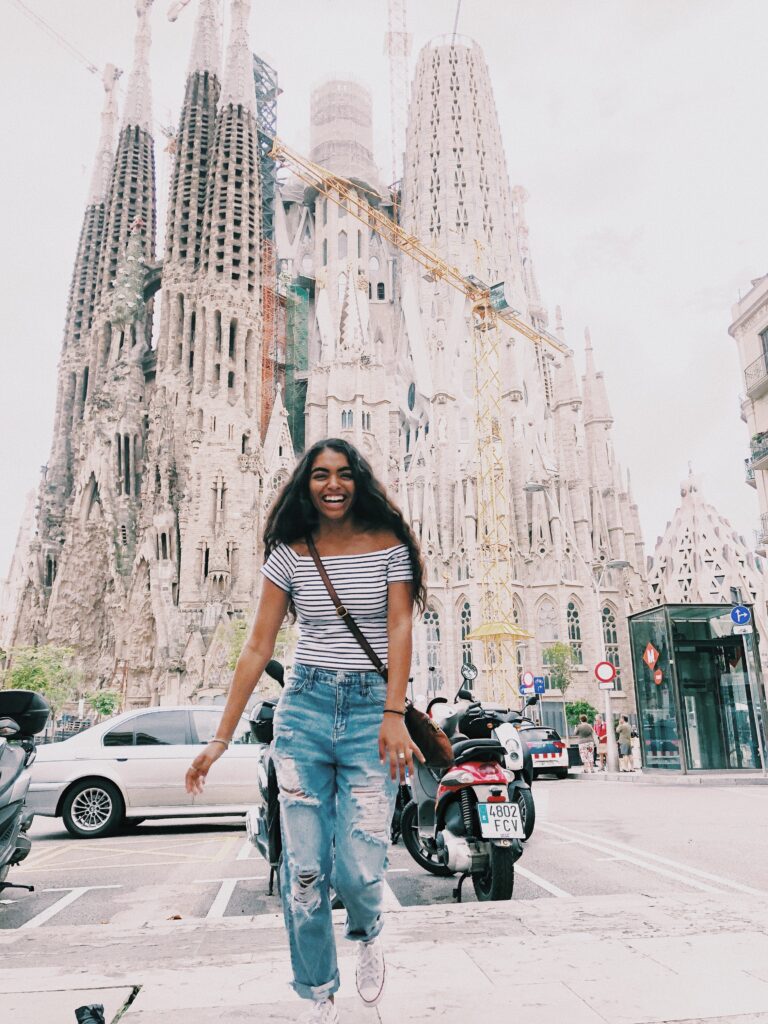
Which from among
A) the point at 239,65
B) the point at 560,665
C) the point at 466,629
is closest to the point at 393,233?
the point at 239,65

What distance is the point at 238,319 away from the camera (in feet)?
169

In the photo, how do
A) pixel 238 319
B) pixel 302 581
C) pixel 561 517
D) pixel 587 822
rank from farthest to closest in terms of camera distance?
pixel 561 517 < pixel 238 319 < pixel 587 822 < pixel 302 581

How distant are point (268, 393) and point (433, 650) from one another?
21865mm

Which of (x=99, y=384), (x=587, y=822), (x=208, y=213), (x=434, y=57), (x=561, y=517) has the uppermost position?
(x=434, y=57)

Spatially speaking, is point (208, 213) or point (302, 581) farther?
point (208, 213)

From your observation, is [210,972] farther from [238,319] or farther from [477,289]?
[477,289]

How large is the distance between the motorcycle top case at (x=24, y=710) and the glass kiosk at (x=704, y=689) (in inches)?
521

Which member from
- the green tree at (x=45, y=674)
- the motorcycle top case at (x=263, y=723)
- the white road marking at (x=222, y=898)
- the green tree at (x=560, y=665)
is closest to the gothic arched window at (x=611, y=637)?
the green tree at (x=560, y=665)

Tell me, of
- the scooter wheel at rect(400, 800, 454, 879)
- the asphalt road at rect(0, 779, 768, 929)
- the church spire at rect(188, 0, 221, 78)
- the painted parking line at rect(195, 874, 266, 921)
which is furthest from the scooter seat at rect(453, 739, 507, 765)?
the church spire at rect(188, 0, 221, 78)

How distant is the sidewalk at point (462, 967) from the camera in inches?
103

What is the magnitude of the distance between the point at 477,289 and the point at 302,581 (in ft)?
186

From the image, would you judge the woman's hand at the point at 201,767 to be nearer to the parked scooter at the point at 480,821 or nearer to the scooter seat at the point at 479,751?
the parked scooter at the point at 480,821

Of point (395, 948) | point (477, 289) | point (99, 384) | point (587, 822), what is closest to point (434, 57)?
point (477, 289)

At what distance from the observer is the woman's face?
3.02 m
